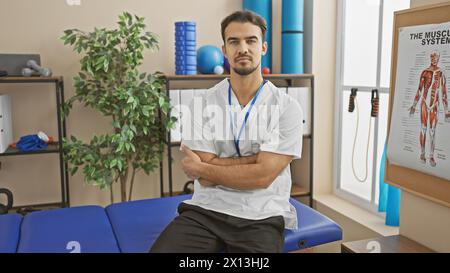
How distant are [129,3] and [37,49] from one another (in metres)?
0.69

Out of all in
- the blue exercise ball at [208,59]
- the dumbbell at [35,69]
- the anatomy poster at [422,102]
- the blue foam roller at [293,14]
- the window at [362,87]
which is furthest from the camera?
the blue foam roller at [293,14]

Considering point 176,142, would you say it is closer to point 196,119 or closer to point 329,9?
point 196,119

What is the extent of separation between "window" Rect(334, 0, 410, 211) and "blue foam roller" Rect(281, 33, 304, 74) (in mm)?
304

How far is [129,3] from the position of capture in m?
2.94

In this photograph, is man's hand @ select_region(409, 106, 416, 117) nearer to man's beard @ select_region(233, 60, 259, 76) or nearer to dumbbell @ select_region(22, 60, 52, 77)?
man's beard @ select_region(233, 60, 259, 76)

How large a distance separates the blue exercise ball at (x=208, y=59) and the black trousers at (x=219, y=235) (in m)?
1.38

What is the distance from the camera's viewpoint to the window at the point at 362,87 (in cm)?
268

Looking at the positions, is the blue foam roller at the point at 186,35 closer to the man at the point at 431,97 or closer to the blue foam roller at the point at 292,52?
the blue foam roller at the point at 292,52

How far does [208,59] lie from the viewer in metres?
2.83

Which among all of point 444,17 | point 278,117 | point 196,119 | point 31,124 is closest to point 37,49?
point 31,124

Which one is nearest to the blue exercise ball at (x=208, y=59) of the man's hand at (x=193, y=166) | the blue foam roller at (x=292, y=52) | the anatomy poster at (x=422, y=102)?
the blue foam roller at (x=292, y=52)

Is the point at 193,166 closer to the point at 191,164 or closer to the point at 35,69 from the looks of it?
the point at 191,164
